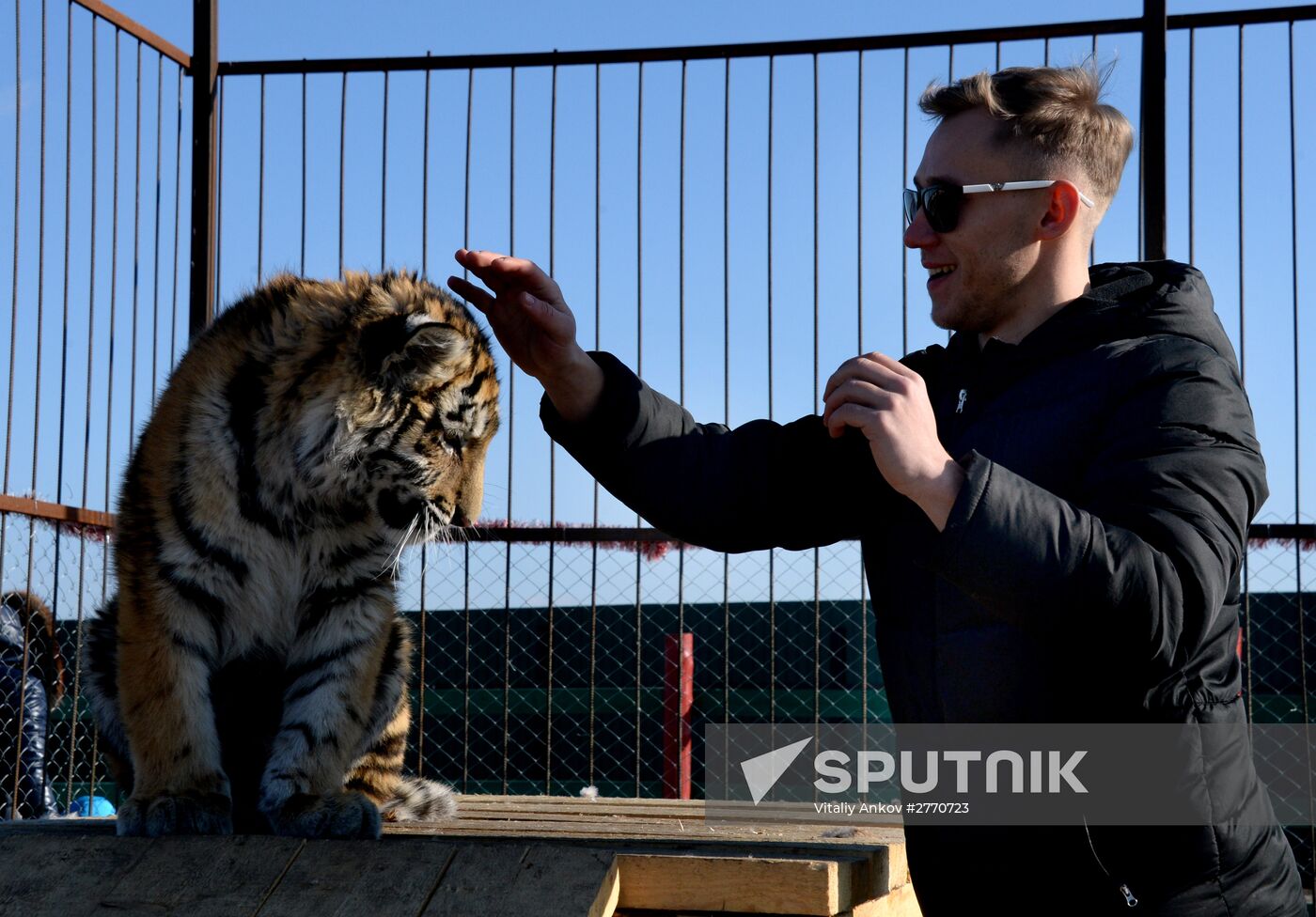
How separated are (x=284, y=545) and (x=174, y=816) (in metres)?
0.61

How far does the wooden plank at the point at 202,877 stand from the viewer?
226 cm

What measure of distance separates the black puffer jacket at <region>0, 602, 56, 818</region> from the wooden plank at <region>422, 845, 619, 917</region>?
345cm

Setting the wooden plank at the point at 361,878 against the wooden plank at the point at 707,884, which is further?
the wooden plank at the point at 707,884

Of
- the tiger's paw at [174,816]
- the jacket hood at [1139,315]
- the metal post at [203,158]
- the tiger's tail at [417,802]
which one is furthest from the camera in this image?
the metal post at [203,158]

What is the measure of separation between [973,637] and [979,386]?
41 cm

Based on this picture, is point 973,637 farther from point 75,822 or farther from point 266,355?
point 75,822

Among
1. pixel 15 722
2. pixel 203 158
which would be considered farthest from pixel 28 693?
pixel 203 158

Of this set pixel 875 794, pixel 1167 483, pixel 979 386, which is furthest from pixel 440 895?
pixel 875 794

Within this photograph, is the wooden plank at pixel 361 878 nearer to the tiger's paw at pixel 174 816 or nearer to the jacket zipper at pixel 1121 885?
the tiger's paw at pixel 174 816

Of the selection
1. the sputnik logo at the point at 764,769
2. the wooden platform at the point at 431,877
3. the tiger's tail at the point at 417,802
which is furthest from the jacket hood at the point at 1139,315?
the sputnik logo at the point at 764,769

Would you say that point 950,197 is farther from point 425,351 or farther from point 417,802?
point 417,802

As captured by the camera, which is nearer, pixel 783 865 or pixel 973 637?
pixel 973 637

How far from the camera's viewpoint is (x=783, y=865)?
241 cm

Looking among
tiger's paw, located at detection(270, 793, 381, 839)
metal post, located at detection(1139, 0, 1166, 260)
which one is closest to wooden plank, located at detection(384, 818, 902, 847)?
tiger's paw, located at detection(270, 793, 381, 839)
